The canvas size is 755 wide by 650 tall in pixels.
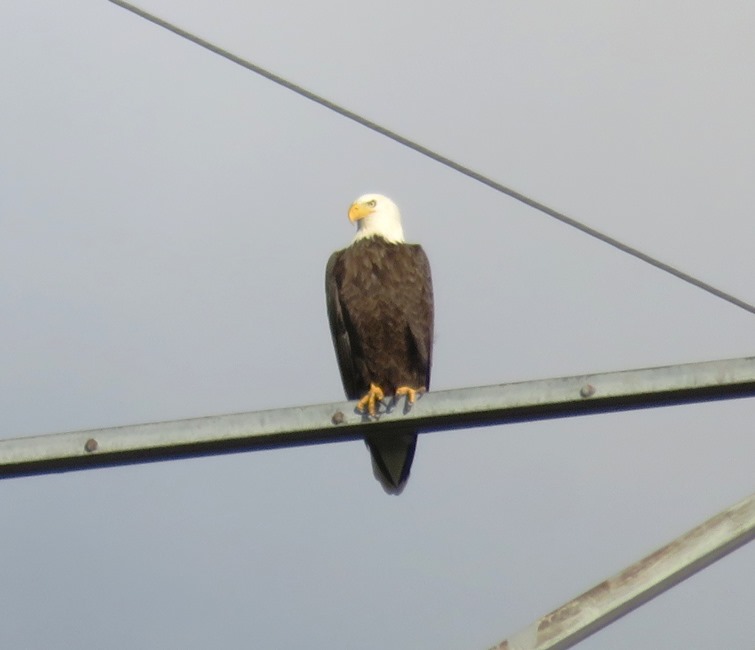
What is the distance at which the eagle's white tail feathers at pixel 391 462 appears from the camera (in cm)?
471

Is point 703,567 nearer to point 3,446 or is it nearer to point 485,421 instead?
point 485,421

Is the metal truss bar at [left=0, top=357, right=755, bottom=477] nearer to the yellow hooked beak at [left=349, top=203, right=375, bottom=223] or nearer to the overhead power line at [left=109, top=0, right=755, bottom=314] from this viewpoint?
the overhead power line at [left=109, top=0, right=755, bottom=314]

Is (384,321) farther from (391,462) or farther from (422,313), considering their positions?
(391,462)

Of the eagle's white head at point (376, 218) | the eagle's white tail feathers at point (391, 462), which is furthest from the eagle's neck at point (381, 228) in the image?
the eagle's white tail feathers at point (391, 462)

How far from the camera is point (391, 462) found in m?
4.72

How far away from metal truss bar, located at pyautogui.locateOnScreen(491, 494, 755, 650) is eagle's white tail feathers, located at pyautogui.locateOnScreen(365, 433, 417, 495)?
8.35ft

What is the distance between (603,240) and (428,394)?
0.90 meters

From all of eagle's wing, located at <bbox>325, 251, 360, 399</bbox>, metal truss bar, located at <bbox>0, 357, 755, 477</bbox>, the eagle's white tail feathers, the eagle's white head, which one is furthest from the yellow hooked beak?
metal truss bar, located at <bbox>0, 357, 755, 477</bbox>

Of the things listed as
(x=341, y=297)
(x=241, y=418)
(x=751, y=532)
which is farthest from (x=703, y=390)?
(x=341, y=297)

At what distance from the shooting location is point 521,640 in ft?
6.92

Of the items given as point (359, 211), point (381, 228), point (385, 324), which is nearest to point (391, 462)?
point (385, 324)

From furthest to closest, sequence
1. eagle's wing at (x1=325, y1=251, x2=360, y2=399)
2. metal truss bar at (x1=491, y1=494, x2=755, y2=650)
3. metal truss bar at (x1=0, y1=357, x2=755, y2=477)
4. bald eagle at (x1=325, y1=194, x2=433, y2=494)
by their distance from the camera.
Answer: eagle's wing at (x1=325, y1=251, x2=360, y2=399) → bald eagle at (x1=325, y1=194, x2=433, y2=494) → metal truss bar at (x1=0, y1=357, x2=755, y2=477) → metal truss bar at (x1=491, y1=494, x2=755, y2=650)

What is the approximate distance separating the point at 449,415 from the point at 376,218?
300cm

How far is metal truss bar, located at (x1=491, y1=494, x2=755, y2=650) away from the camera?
2.12 meters
